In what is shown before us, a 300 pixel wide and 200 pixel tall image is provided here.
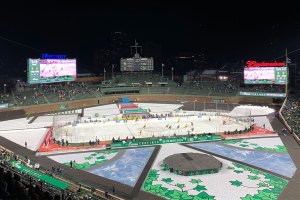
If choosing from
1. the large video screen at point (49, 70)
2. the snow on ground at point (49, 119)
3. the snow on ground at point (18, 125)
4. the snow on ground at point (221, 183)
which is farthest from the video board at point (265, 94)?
the snow on ground at point (18, 125)

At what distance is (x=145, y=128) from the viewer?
5106 centimetres

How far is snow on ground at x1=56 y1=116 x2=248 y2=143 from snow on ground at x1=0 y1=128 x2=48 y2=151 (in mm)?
2988

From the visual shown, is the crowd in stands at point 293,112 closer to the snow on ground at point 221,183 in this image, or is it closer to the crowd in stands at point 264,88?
the crowd in stands at point 264,88

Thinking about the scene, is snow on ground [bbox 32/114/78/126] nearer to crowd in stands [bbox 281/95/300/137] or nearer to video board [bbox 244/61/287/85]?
crowd in stands [bbox 281/95/300/137]

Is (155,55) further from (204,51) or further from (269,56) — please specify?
(269,56)

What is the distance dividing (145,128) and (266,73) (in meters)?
33.7

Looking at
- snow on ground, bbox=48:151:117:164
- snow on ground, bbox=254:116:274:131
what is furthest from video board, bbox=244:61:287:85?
snow on ground, bbox=48:151:117:164

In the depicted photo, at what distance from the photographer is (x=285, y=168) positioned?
30891 millimetres

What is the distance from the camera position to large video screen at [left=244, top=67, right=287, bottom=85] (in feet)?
219

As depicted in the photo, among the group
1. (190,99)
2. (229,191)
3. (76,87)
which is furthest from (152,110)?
(229,191)

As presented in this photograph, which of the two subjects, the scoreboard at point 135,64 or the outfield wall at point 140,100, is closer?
the outfield wall at point 140,100

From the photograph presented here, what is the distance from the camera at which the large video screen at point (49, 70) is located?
7081 cm

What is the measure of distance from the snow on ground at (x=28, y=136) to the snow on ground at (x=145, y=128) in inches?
118

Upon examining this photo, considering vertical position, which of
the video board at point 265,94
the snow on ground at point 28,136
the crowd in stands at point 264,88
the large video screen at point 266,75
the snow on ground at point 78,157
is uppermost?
the large video screen at point 266,75
